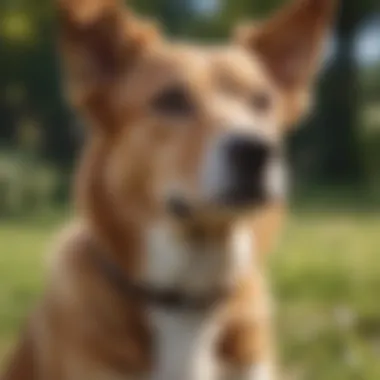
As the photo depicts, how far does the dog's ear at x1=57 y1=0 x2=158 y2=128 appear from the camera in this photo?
1.47 meters

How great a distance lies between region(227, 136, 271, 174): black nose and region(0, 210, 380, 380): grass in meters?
0.24

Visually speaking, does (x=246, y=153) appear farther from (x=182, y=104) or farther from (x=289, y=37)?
(x=289, y=37)

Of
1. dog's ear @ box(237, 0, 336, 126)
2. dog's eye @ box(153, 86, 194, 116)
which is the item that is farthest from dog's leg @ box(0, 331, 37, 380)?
dog's ear @ box(237, 0, 336, 126)

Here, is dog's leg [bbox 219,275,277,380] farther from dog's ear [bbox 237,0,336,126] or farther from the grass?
dog's ear [bbox 237,0,336,126]

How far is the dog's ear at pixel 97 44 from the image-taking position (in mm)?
1474

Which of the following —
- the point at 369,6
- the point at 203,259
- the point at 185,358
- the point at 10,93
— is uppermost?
the point at 369,6

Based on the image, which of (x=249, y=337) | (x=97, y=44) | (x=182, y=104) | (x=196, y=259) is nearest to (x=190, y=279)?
(x=196, y=259)

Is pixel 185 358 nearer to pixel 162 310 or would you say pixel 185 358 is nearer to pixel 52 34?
pixel 162 310

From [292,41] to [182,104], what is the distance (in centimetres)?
20

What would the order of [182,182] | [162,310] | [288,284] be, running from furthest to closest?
1. [288,284]
2. [162,310]
3. [182,182]

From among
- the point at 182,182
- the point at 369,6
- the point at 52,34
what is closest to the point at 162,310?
the point at 182,182

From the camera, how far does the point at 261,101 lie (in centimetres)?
150

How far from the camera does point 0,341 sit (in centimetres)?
161

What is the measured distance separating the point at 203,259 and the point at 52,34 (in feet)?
1.30
